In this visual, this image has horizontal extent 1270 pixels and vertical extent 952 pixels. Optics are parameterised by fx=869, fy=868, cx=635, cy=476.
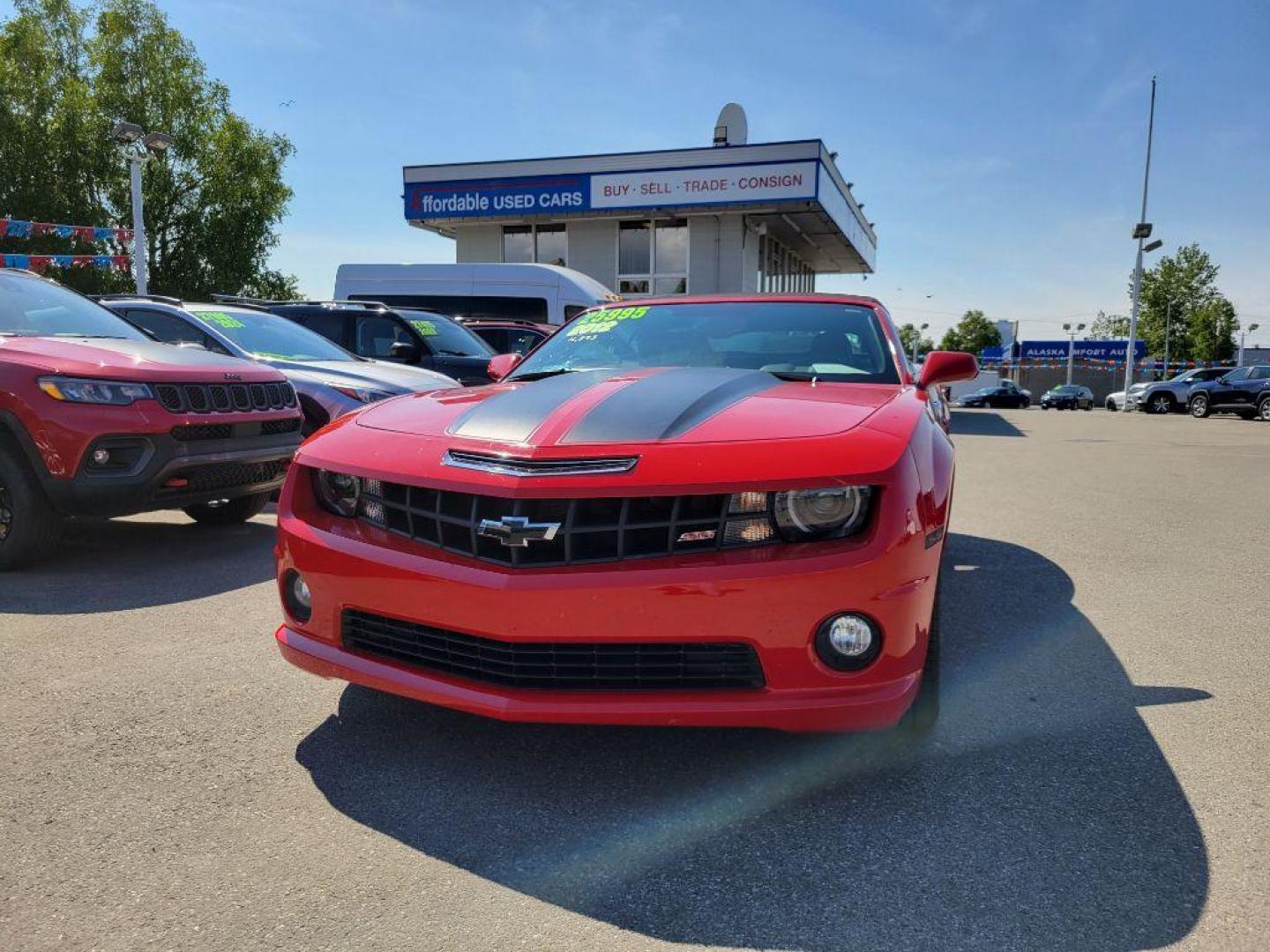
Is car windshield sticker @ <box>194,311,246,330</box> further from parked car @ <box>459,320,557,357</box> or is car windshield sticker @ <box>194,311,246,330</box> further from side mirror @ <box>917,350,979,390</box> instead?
side mirror @ <box>917,350,979,390</box>

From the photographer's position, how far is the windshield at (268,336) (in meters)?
7.13

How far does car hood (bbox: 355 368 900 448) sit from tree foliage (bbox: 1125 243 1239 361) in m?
80.6

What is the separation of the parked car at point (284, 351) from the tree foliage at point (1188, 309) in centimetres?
7824

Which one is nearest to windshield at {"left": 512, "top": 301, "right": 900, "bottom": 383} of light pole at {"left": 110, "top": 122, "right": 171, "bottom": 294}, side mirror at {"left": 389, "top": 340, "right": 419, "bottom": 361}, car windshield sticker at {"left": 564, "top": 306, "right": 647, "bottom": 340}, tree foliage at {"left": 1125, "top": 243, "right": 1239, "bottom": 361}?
car windshield sticker at {"left": 564, "top": 306, "right": 647, "bottom": 340}

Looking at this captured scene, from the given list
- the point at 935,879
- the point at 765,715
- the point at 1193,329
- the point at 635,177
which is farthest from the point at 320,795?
the point at 1193,329

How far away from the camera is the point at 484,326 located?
12898 mm

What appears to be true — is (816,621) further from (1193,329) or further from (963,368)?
(1193,329)

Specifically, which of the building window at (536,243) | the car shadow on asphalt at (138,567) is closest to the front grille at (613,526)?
the car shadow on asphalt at (138,567)

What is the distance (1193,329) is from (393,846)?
84278 millimetres

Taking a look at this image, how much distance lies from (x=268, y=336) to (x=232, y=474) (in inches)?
108

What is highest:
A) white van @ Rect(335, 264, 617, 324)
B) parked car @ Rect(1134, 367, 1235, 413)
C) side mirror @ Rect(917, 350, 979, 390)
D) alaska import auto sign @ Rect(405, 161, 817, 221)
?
alaska import auto sign @ Rect(405, 161, 817, 221)

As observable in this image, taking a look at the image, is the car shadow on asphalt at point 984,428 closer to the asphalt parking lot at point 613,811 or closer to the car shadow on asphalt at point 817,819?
the asphalt parking lot at point 613,811

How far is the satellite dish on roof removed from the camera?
27.3 meters

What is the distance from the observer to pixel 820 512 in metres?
2.16
